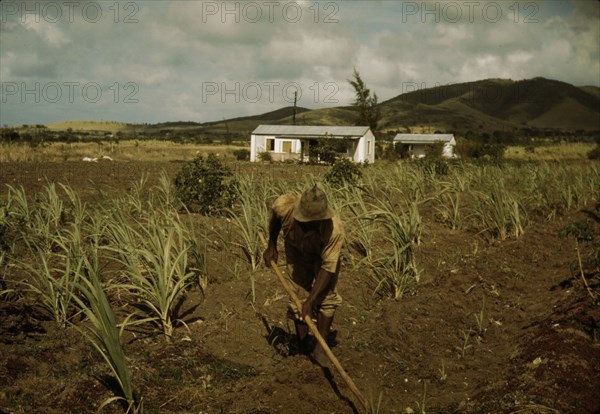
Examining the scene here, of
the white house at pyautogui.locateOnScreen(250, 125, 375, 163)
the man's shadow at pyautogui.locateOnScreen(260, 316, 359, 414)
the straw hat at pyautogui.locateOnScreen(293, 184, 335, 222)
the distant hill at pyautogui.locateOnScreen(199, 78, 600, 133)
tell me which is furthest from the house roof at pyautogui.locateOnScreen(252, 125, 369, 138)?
the distant hill at pyautogui.locateOnScreen(199, 78, 600, 133)

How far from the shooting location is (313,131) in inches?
1505

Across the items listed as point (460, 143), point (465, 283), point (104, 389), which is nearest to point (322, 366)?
point (104, 389)

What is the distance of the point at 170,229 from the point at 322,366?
1.68 meters

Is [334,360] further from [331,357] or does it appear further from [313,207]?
[313,207]

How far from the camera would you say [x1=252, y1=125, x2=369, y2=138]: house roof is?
3631 cm

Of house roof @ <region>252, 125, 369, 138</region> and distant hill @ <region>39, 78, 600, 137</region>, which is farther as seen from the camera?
distant hill @ <region>39, 78, 600, 137</region>

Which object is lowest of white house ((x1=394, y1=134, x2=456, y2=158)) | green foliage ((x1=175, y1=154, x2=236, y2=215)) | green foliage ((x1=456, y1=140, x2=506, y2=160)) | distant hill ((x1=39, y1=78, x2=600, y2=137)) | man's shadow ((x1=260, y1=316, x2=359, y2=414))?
man's shadow ((x1=260, y1=316, x2=359, y2=414))

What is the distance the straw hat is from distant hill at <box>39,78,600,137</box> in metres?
110

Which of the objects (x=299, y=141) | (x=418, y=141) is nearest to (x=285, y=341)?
(x=299, y=141)

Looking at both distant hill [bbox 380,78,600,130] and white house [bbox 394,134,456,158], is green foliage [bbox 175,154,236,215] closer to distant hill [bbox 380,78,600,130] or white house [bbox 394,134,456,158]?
white house [bbox 394,134,456,158]

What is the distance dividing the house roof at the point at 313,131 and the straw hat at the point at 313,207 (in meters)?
32.1

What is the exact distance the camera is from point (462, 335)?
16.0 ft

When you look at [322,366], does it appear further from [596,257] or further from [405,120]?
[405,120]

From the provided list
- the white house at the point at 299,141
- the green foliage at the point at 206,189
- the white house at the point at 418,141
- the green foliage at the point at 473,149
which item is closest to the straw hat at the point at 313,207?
the green foliage at the point at 206,189
